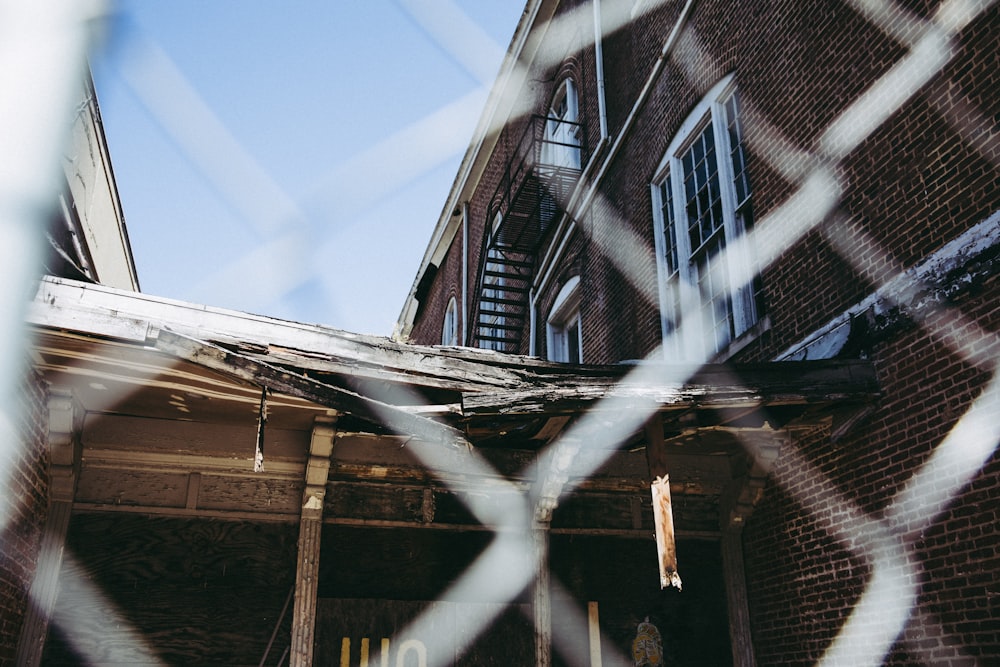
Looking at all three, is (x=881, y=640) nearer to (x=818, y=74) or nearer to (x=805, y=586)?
(x=805, y=586)

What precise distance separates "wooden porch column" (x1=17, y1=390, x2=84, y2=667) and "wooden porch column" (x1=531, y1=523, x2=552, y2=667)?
13.2ft

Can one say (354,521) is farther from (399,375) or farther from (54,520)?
(54,520)

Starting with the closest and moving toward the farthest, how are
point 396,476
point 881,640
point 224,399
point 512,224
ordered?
point 881,640
point 224,399
point 396,476
point 512,224

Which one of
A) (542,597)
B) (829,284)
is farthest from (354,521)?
(829,284)

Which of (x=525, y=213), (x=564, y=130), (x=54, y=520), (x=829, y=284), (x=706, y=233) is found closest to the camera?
(x=54, y=520)

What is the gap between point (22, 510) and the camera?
599 centimetres

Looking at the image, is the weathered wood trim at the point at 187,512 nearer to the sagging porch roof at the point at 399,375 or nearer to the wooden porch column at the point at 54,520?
the wooden porch column at the point at 54,520

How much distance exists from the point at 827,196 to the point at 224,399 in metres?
5.26

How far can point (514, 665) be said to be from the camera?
730cm

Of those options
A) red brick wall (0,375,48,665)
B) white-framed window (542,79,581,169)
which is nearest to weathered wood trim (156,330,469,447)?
red brick wall (0,375,48,665)

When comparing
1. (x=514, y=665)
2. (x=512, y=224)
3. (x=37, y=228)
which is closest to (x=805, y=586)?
(x=514, y=665)

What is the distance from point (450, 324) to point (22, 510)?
16.2 meters

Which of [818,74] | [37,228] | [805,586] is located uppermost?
[818,74]

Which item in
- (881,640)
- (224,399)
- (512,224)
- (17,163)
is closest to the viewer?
(17,163)
